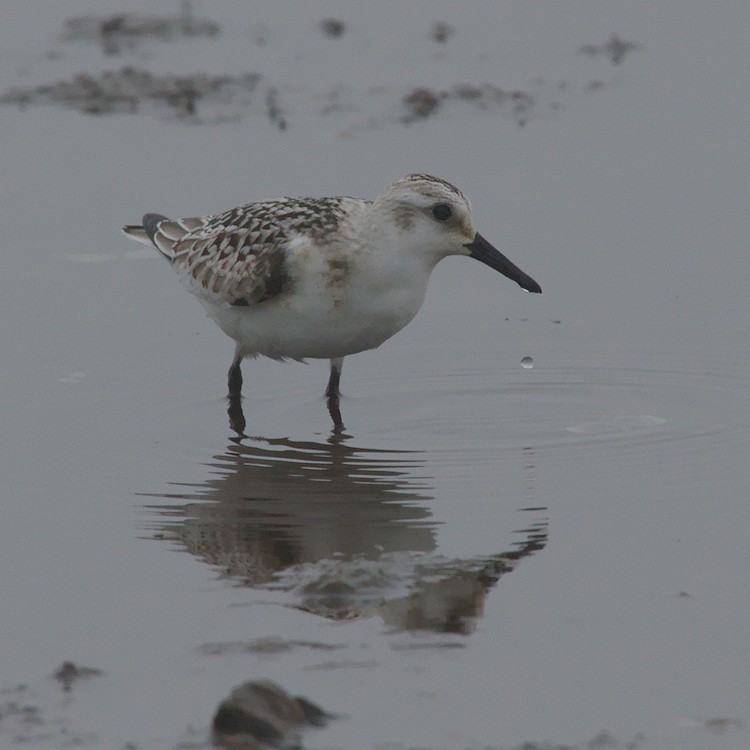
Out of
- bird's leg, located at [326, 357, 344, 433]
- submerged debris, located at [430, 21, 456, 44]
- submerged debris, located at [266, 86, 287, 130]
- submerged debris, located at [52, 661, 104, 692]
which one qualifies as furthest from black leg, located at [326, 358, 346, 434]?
submerged debris, located at [430, 21, 456, 44]

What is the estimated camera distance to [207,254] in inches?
378

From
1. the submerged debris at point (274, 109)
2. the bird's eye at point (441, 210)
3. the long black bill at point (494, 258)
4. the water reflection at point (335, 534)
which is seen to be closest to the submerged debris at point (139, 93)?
the submerged debris at point (274, 109)

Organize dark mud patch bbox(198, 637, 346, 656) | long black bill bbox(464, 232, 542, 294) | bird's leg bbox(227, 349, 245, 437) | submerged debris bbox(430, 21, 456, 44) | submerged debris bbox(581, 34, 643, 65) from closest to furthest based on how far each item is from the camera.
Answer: dark mud patch bbox(198, 637, 346, 656) < long black bill bbox(464, 232, 542, 294) < bird's leg bbox(227, 349, 245, 437) < submerged debris bbox(581, 34, 643, 65) < submerged debris bbox(430, 21, 456, 44)

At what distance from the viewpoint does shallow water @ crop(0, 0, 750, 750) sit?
19.0 ft

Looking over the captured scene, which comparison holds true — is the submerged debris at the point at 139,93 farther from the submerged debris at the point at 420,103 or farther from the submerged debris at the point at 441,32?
the submerged debris at the point at 441,32

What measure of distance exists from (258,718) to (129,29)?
12.8m

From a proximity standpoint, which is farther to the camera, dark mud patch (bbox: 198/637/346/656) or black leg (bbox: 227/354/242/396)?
black leg (bbox: 227/354/242/396)

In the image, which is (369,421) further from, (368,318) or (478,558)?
(478,558)

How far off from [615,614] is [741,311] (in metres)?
4.33

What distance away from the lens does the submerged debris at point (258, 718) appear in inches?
205

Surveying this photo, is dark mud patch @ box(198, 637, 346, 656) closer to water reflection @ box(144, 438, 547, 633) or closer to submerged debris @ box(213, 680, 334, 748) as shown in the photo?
water reflection @ box(144, 438, 547, 633)

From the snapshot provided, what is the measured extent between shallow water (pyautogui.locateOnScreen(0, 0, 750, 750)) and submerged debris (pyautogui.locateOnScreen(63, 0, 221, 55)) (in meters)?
0.81

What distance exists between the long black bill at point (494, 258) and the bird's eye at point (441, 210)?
0.64 feet

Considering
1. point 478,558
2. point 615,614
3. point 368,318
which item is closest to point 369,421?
point 368,318
